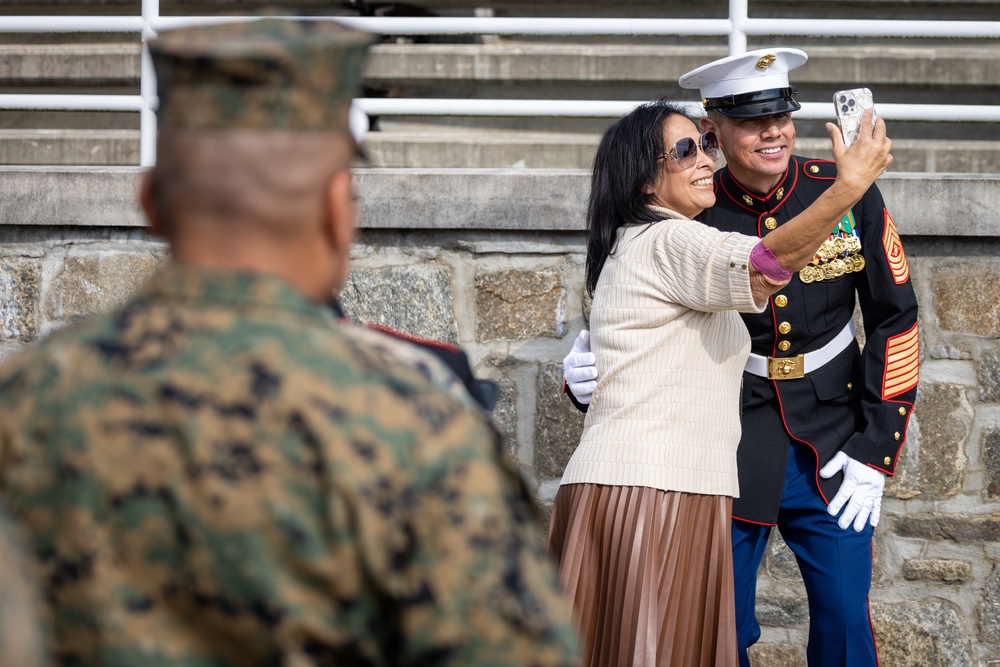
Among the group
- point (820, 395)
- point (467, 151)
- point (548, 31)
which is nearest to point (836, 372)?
point (820, 395)

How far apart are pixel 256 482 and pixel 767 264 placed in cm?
165

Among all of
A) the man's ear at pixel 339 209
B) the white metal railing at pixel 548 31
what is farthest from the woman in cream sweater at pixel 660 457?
the man's ear at pixel 339 209

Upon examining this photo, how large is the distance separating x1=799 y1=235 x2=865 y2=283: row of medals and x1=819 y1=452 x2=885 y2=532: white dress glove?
45 cm

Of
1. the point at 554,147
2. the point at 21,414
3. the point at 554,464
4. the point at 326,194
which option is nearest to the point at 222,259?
the point at 326,194

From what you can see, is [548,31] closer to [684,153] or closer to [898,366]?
[684,153]

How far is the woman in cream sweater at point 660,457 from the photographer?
2.56 metres

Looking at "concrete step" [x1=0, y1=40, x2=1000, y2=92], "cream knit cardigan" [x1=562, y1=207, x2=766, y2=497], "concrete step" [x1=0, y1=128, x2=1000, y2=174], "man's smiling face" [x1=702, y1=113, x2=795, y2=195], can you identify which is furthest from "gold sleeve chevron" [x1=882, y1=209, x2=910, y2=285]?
"concrete step" [x1=0, y1=40, x2=1000, y2=92]

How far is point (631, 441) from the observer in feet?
8.56

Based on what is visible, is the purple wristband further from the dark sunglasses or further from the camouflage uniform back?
the camouflage uniform back

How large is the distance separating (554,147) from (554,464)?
134 centimetres

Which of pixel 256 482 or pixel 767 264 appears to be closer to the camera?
pixel 256 482

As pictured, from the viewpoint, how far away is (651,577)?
2580 millimetres

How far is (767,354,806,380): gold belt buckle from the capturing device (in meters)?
3.00

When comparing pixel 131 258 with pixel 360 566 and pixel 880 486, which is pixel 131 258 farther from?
pixel 360 566
